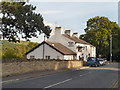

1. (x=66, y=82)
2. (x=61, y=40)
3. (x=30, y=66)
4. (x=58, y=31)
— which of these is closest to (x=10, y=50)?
(x=61, y=40)

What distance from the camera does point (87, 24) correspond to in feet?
247

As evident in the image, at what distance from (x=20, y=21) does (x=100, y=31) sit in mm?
51932

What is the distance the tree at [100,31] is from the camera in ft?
228

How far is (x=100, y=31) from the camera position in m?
69.9

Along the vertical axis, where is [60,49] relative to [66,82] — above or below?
above

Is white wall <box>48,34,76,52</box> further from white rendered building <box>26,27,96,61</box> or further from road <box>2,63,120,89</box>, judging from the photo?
road <box>2,63,120,89</box>

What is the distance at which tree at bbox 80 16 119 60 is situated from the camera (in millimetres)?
69375

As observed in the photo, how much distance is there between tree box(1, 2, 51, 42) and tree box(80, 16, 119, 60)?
46485 millimetres

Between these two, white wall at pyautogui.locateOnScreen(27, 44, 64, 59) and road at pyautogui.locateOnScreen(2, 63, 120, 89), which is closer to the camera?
road at pyautogui.locateOnScreen(2, 63, 120, 89)

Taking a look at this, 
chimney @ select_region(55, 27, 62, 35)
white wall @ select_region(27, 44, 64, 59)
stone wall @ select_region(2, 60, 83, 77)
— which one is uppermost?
chimney @ select_region(55, 27, 62, 35)

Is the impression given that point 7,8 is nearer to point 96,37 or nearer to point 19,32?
point 19,32

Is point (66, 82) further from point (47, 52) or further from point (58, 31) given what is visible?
point (58, 31)

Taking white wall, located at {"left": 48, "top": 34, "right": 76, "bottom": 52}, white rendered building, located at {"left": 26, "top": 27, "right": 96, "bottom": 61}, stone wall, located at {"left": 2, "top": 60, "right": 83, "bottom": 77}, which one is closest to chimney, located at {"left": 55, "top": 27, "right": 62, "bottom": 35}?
white rendered building, located at {"left": 26, "top": 27, "right": 96, "bottom": 61}

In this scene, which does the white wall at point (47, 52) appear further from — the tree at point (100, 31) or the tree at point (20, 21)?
the tree at point (100, 31)
